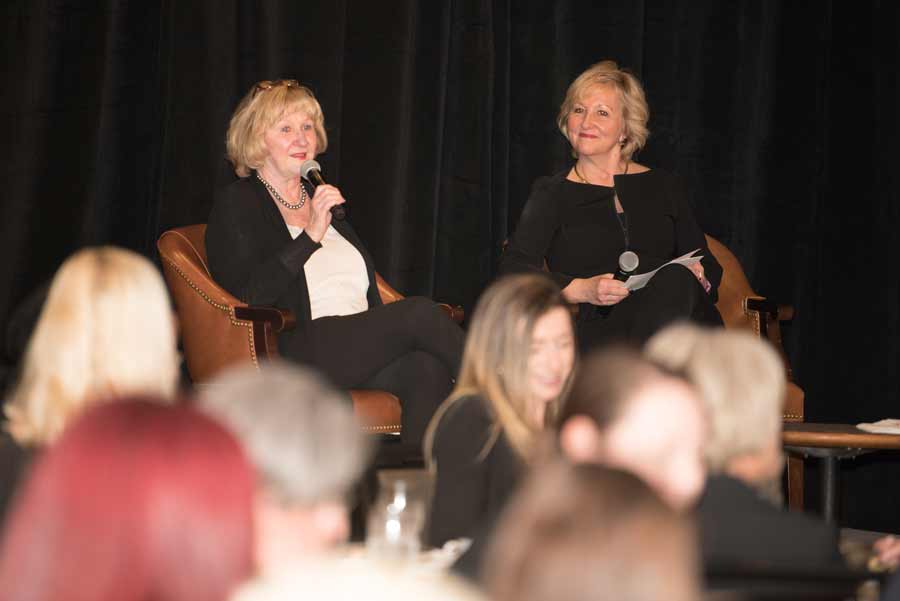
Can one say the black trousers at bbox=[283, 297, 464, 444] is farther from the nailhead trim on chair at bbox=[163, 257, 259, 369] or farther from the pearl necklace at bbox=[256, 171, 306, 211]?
the pearl necklace at bbox=[256, 171, 306, 211]

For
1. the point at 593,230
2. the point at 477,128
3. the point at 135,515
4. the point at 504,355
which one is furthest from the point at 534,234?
the point at 135,515

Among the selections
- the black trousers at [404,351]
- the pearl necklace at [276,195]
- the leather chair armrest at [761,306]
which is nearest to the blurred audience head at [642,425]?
the black trousers at [404,351]

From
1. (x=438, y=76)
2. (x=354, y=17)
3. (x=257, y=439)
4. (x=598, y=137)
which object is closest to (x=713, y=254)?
(x=598, y=137)

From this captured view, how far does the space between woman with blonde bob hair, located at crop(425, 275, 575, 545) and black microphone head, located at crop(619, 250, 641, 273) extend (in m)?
1.73

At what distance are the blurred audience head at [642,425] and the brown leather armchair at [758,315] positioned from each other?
2730 mm

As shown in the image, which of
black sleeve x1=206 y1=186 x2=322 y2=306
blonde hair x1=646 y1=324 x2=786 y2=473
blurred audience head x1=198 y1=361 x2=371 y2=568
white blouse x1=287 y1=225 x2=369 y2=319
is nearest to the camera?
blurred audience head x1=198 y1=361 x2=371 y2=568

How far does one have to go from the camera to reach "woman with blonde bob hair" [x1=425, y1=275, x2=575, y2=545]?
7.52 ft

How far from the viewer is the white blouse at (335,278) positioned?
4016 mm

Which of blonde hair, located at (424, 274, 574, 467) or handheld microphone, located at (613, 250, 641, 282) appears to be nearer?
blonde hair, located at (424, 274, 574, 467)

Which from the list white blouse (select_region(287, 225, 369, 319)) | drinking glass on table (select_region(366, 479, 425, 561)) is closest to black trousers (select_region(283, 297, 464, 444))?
white blouse (select_region(287, 225, 369, 319))

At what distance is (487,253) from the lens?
5016 mm

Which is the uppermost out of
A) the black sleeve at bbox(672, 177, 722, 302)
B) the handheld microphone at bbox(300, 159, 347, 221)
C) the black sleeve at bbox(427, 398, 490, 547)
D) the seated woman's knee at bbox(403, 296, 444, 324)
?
the handheld microphone at bbox(300, 159, 347, 221)

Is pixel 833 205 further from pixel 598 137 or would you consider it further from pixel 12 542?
pixel 12 542

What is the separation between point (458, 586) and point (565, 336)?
57.0 inches
